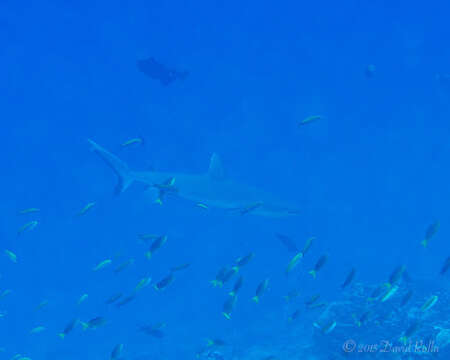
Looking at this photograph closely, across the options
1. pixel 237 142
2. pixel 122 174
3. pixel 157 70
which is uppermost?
pixel 122 174

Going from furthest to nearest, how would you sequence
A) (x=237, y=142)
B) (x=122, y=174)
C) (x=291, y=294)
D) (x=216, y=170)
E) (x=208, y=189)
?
(x=237, y=142)
(x=216, y=170)
(x=208, y=189)
(x=122, y=174)
(x=291, y=294)

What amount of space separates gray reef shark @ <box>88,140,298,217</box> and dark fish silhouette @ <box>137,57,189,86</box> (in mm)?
7687

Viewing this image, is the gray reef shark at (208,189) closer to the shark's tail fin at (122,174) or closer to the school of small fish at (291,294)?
the shark's tail fin at (122,174)

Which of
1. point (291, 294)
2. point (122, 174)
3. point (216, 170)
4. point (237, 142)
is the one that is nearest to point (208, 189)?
point (216, 170)

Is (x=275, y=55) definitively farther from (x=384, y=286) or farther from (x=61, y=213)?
(x=384, y=286)

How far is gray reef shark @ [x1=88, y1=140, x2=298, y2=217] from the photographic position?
9.88 m

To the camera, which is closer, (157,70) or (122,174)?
(122,174)

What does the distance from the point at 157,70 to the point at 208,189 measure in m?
8.79

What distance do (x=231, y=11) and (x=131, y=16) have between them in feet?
25.3

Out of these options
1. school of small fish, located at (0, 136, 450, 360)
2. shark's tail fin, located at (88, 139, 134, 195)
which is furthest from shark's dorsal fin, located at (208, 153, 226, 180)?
school of small fish, located at (0, 136, 450, 360)

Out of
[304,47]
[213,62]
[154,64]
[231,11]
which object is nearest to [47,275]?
[154,64]

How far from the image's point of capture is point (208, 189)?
398 inches

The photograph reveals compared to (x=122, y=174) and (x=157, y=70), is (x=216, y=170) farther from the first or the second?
(x=157, y=70)

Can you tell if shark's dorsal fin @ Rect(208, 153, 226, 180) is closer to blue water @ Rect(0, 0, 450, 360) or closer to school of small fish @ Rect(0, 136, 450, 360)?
school of small fish @ Rect(0, 136, 450, 360)
